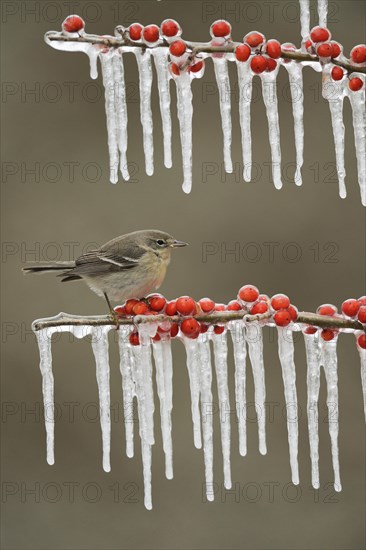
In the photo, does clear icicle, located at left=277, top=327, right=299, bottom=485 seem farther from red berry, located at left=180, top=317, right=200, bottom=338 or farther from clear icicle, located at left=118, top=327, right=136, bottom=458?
clear icicle, located at left=118, top=327, right=136, bottom=458

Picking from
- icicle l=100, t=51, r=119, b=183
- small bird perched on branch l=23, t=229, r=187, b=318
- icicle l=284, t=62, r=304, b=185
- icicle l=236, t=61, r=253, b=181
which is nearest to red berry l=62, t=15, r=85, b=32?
icicle l=100, t=51, r=119, b=183

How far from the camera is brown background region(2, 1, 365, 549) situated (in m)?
5.48

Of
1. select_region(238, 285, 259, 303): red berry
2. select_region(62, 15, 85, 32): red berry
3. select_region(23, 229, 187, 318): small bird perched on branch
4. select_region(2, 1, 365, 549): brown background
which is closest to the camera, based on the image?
select_region(62, 15, 85, 32): red berry

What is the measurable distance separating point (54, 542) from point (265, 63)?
13.3 feet

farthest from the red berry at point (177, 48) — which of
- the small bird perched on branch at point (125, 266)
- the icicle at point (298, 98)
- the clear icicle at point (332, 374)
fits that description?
the small bird perched on branch at point (125, 266)

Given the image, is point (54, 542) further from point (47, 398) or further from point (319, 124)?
point (47, 398)

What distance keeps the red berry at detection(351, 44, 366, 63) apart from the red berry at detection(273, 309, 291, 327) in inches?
24.2

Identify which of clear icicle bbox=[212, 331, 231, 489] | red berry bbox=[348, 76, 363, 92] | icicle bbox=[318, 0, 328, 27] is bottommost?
clear icicle bbox=[212, 331, 231, 489]

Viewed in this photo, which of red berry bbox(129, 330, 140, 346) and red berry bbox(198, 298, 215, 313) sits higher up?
red berry bbox(198, 298, 215, 313)

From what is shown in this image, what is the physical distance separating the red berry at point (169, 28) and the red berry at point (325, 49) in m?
0.34

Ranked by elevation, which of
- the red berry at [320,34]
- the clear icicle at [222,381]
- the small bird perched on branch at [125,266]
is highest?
the red berry at [320,34]

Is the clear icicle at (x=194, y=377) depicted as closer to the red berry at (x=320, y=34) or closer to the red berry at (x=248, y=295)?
the red berry at (x=248, y=295)

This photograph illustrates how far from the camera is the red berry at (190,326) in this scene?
2221mm

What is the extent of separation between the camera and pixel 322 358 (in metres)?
2.31
